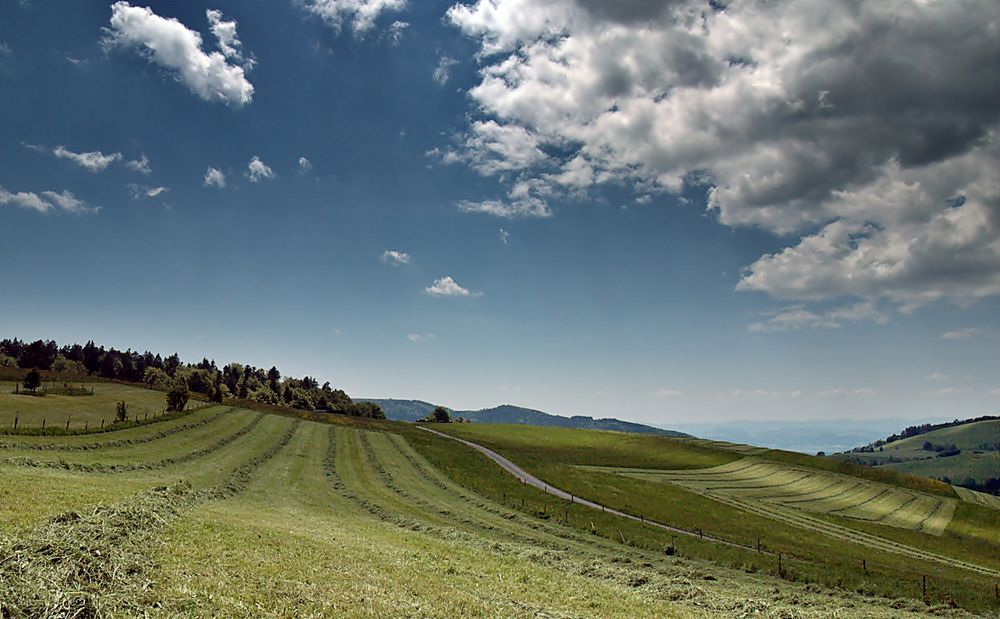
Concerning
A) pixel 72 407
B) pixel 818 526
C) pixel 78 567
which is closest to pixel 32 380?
pixel 72 407

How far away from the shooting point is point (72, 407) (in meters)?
92.1

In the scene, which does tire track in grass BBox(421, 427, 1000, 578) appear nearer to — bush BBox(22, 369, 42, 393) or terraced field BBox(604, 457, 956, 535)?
terraced field BBox(604, 457, 956, 535)

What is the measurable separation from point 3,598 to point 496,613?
13.4m

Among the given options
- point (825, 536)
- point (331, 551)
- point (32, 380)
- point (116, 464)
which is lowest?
point (825, 536)

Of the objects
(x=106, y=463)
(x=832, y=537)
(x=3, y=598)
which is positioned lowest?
(x=832, y=537)

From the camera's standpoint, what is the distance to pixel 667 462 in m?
135

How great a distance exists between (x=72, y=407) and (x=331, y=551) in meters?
95.4

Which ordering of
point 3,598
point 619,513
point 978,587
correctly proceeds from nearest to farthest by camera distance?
point 3,598, point 978,587, point 619,513

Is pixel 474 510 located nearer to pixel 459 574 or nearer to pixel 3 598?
pixel 459 574

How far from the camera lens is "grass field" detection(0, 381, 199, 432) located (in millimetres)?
76656

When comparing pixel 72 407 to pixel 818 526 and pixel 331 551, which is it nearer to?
pixel 331 551

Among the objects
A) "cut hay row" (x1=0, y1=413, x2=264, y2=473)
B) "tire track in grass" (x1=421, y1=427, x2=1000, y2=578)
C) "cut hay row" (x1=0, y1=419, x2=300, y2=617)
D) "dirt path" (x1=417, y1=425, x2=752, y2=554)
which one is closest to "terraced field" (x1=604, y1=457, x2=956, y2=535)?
A: "tire track in grass" (x1=421, y1=427, x2=1000, y2=578)

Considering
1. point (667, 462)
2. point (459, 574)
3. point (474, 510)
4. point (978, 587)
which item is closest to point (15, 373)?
point (474, 510)

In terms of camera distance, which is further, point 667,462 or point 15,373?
point 667,462
